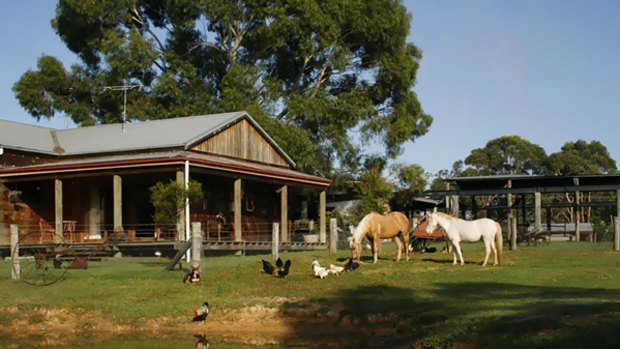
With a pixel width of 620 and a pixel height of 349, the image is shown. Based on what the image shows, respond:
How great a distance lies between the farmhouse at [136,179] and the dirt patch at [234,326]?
10.3 meters

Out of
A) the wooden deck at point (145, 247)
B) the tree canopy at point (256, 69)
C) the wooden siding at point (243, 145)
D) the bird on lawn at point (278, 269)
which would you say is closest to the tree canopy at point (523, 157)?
the tree canopy at point (256, 69)

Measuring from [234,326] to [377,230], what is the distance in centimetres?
834

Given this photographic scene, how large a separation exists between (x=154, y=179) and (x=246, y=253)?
16.3 feet

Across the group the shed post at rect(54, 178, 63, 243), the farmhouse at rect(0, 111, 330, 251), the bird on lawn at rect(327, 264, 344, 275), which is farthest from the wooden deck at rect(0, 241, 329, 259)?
the bird on lawn at rect(327, 264, 344, 275)

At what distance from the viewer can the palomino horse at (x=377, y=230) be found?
2175 cm

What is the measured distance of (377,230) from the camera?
72.8ft

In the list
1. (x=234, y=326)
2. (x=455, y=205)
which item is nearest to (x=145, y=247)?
(x=234, y=326)

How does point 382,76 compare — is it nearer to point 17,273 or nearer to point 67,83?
point 67,83

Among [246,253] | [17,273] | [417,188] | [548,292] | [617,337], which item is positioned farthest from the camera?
[417,188]

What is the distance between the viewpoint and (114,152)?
104 ft

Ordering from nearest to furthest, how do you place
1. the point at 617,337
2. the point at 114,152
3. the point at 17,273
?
the point at 617,337, the point at 17,273, the point at 114,152

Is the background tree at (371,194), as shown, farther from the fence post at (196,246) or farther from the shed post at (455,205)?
the fence post at (196,246)

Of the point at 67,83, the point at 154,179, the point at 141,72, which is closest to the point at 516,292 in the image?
the point at 154,179

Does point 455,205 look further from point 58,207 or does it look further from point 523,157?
point 523,157
